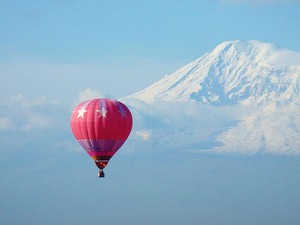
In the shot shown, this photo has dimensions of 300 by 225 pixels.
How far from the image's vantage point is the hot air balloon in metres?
115

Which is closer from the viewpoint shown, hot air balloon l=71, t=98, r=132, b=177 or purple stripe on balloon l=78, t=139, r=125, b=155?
hot air balloon l=71, t=98, r=132, b=177

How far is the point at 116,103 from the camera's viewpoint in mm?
117000

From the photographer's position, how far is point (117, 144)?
383 feet

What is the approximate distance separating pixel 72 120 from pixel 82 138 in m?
2.35

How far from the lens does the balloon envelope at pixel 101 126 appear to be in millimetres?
115250

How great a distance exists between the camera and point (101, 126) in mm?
115125

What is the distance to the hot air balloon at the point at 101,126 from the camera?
11525 cm

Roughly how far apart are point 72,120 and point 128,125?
19.2 feet

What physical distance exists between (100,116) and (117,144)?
370 centimetres

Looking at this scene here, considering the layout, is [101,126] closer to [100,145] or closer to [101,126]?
[101,126]

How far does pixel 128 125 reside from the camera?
385 feet

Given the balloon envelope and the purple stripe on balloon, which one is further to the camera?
the purple stripe on balloon

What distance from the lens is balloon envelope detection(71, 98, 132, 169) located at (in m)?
115

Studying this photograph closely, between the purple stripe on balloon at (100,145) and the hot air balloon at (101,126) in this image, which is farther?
the purple stripe on balloon at (100,145)
